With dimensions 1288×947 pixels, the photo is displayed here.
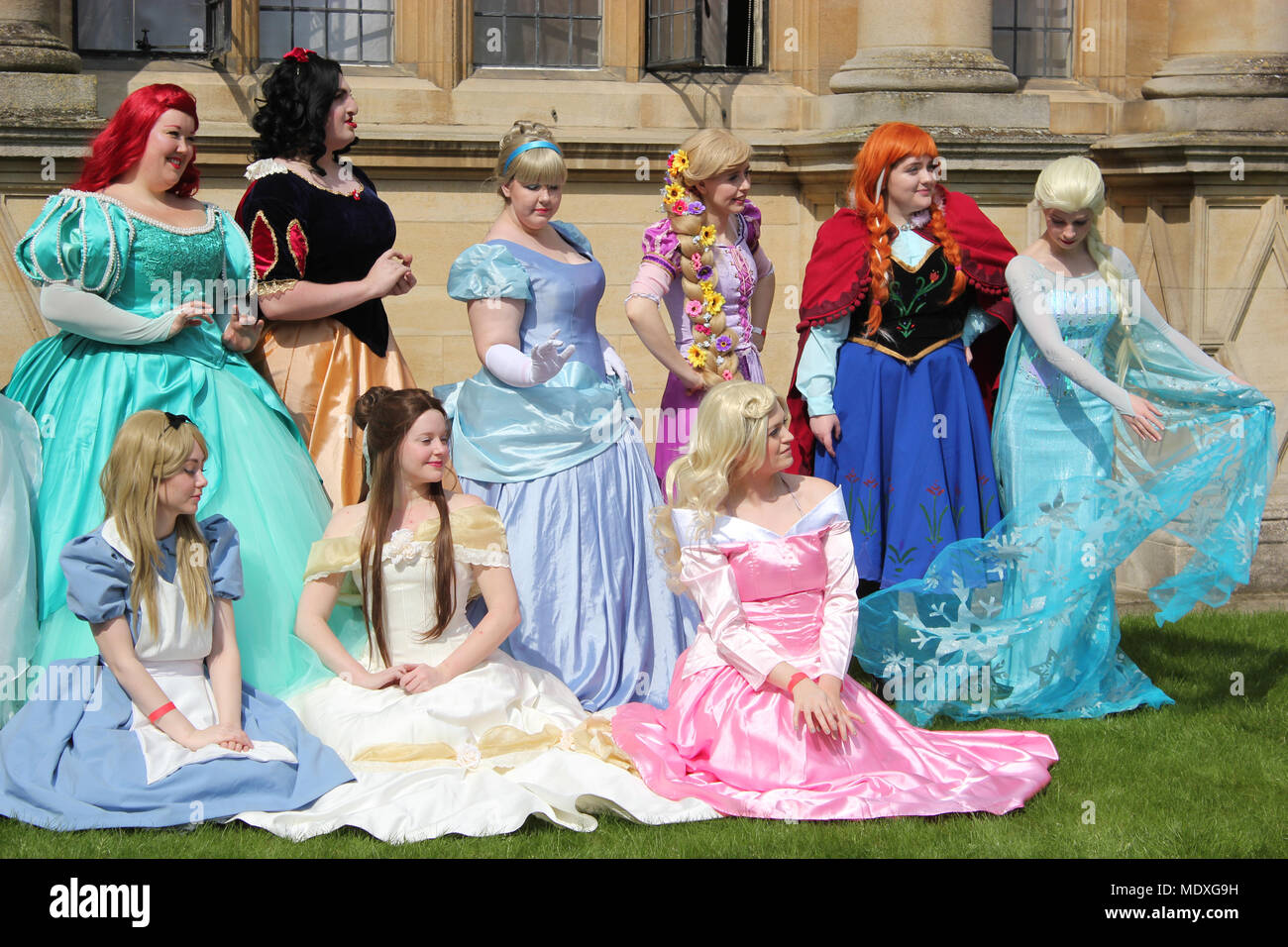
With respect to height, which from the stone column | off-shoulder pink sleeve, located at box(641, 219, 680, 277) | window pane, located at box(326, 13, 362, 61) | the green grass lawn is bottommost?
the green grass lawn

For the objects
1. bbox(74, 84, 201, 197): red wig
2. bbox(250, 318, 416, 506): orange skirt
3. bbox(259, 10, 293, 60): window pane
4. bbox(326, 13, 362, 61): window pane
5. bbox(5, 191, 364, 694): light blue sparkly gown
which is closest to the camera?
bbox(5, 191, 364, 694): light blue sparkly gown

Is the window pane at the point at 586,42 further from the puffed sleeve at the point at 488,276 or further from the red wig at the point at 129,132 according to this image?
the red wig at the point at 129,132

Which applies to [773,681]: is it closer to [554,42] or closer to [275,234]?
[275,234]

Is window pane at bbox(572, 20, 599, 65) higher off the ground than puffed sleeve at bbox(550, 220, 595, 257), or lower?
higher

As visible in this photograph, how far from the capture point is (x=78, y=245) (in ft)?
16.4

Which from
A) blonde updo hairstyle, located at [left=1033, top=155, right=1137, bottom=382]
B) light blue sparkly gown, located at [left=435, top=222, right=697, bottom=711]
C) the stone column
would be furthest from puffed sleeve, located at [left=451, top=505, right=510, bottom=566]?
the stone column

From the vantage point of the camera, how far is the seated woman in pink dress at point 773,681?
4527 millimetres

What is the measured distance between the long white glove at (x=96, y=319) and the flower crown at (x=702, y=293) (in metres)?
1.72

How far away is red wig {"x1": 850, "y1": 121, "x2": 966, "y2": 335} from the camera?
576 cm

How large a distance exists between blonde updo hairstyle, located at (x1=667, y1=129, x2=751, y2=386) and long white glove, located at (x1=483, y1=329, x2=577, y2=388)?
1.82 ft

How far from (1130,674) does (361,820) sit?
2.79 m

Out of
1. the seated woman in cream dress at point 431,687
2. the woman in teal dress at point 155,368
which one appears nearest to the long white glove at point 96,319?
the woman in teal dress at point 155,368

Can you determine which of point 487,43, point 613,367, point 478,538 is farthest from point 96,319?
point 487,43

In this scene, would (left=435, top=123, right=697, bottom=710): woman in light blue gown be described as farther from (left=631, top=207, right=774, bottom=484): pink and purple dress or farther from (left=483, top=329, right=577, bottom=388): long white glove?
(left=631, top=207, right=774, bottom=484): pink and purple dress
